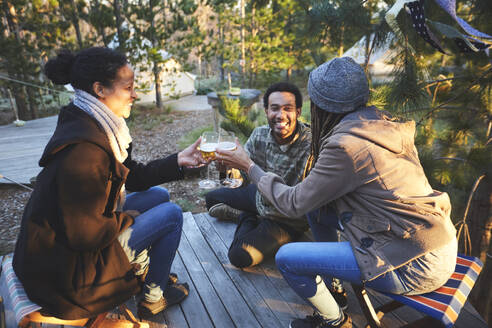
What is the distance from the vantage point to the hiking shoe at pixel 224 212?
112 inches

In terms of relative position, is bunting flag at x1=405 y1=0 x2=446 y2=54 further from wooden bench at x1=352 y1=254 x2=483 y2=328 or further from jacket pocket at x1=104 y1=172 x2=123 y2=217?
jacket pocket at x1=104 y1=172 x2=123 y2=217

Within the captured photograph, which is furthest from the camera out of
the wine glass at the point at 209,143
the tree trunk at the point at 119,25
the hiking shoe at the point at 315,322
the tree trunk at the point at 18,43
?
the tree trunk at the point at 119,25

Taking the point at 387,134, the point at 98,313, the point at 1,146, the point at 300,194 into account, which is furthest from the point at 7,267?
the point at 1,146

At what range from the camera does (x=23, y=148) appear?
5.82 metres

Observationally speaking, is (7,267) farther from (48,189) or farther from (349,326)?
(349,326)

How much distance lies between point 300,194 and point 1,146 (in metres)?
6.53

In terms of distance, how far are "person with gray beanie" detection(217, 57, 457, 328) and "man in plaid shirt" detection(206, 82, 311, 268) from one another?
77cm

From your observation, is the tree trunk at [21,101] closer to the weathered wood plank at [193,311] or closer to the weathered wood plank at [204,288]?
the weathered wood plank at [204,288]

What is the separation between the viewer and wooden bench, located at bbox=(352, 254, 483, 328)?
1.29m

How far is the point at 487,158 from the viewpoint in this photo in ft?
7.13

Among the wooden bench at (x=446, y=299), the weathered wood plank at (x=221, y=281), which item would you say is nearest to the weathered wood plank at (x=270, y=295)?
the weathered wood plank at (x=221, y=281)

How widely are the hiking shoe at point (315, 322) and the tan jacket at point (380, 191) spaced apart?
1.45 ft

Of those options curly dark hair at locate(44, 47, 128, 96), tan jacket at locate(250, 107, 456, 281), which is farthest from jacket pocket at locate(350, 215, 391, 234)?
curly dark hair at locate(44, 47, 128, 96)

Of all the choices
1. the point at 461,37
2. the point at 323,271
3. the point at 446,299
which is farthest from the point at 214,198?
the point at 461,37
